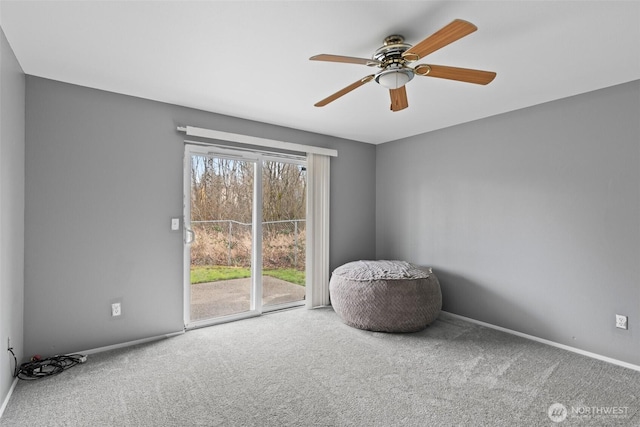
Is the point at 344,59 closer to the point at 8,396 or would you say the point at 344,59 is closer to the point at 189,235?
the point at 189,235

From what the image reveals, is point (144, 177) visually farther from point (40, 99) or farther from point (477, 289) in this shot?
point (477, 289)

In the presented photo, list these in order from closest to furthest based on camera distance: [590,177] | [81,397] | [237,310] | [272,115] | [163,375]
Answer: [81,397]
[163,375]
[590,177]
[272,115]
[237,310]

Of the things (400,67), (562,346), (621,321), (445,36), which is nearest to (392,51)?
(400,67)

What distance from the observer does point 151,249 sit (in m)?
3.09

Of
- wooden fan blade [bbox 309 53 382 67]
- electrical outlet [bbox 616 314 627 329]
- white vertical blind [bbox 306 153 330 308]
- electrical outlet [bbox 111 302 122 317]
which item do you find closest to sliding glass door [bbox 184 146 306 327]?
white vertical blind [bbox 306 153 330 308]

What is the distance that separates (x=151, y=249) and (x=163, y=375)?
1181 millimetres

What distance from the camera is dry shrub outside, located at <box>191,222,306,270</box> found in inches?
138

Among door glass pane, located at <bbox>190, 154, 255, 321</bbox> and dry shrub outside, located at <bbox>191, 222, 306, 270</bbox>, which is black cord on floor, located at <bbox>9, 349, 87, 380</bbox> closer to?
door glass pane, located at <bbox>190, 154, 255, 321</bbox>

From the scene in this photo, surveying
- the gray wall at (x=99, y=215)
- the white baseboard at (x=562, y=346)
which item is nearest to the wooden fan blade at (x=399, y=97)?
the gray wall at (x=99, y=215)

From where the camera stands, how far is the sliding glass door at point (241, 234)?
3.46m

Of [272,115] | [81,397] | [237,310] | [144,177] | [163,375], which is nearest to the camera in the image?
[81,397]

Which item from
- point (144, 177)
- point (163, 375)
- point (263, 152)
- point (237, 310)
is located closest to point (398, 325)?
point (237, 310)

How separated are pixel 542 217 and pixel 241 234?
10.4 feet

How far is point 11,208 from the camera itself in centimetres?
217
